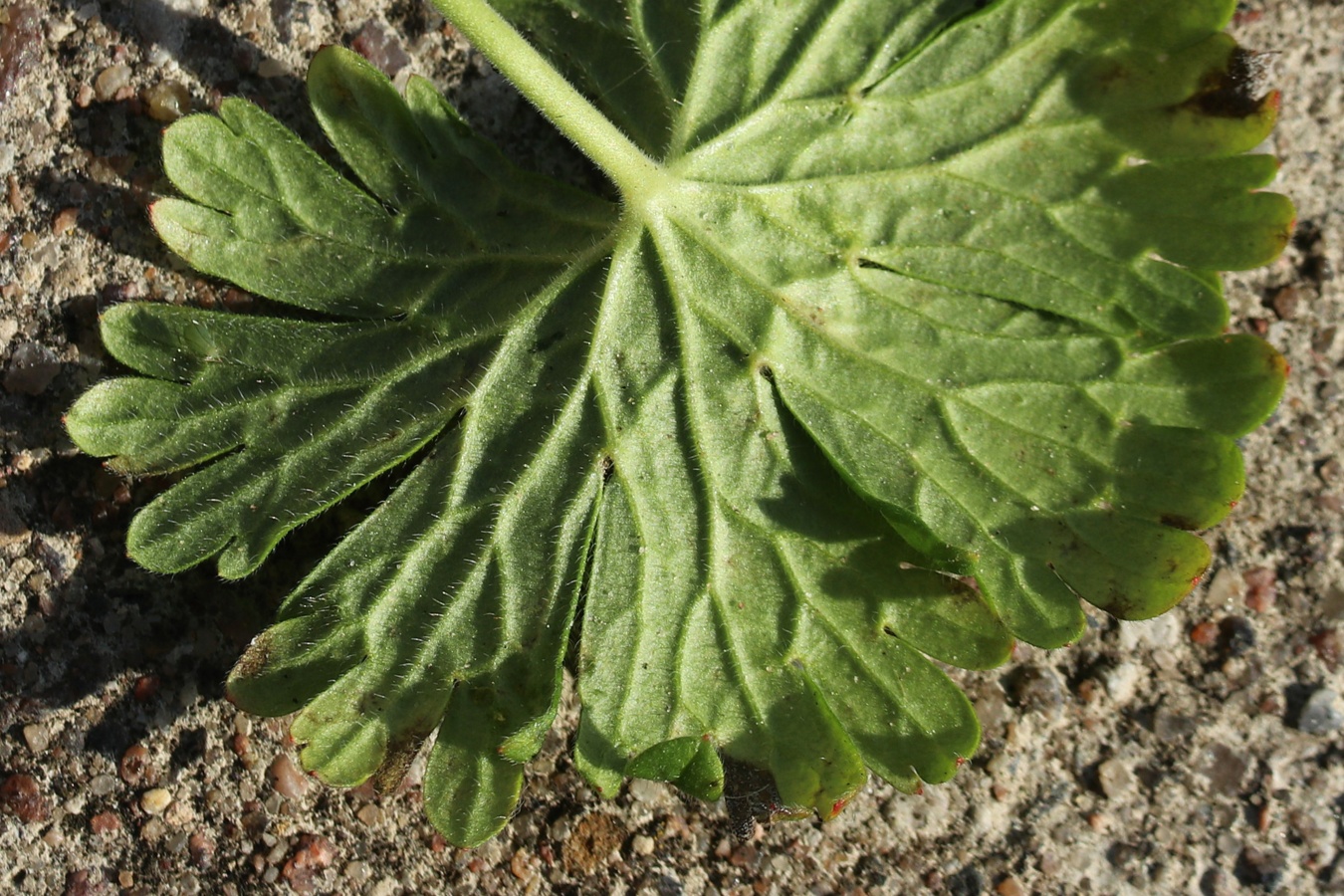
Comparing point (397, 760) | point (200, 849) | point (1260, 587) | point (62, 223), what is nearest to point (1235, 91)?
point (1260, 587)

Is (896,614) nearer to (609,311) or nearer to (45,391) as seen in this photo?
(609,311)

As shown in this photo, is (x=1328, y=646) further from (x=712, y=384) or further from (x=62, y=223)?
(x=62, y=223)

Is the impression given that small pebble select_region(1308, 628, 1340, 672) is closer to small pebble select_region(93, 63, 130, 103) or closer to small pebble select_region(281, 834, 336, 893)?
small pebble select_region(281, 834, 336, 893)

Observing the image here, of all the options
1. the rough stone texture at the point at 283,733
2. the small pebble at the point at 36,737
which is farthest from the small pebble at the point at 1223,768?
the small pebble at the point at 36,737

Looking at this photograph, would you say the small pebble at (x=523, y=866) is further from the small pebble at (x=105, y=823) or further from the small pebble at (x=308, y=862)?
the small pebble at (x=105, y=823)

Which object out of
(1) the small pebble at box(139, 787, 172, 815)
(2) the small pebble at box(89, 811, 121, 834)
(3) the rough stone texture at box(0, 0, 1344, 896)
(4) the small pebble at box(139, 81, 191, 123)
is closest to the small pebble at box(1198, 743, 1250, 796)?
(3) the rough stone texture at box(0, 0, 1344, 896)

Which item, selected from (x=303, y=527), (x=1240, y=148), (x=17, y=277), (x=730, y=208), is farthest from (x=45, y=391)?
(x=1240, y=148)

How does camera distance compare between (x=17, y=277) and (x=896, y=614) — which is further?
(x=17, y=277)
